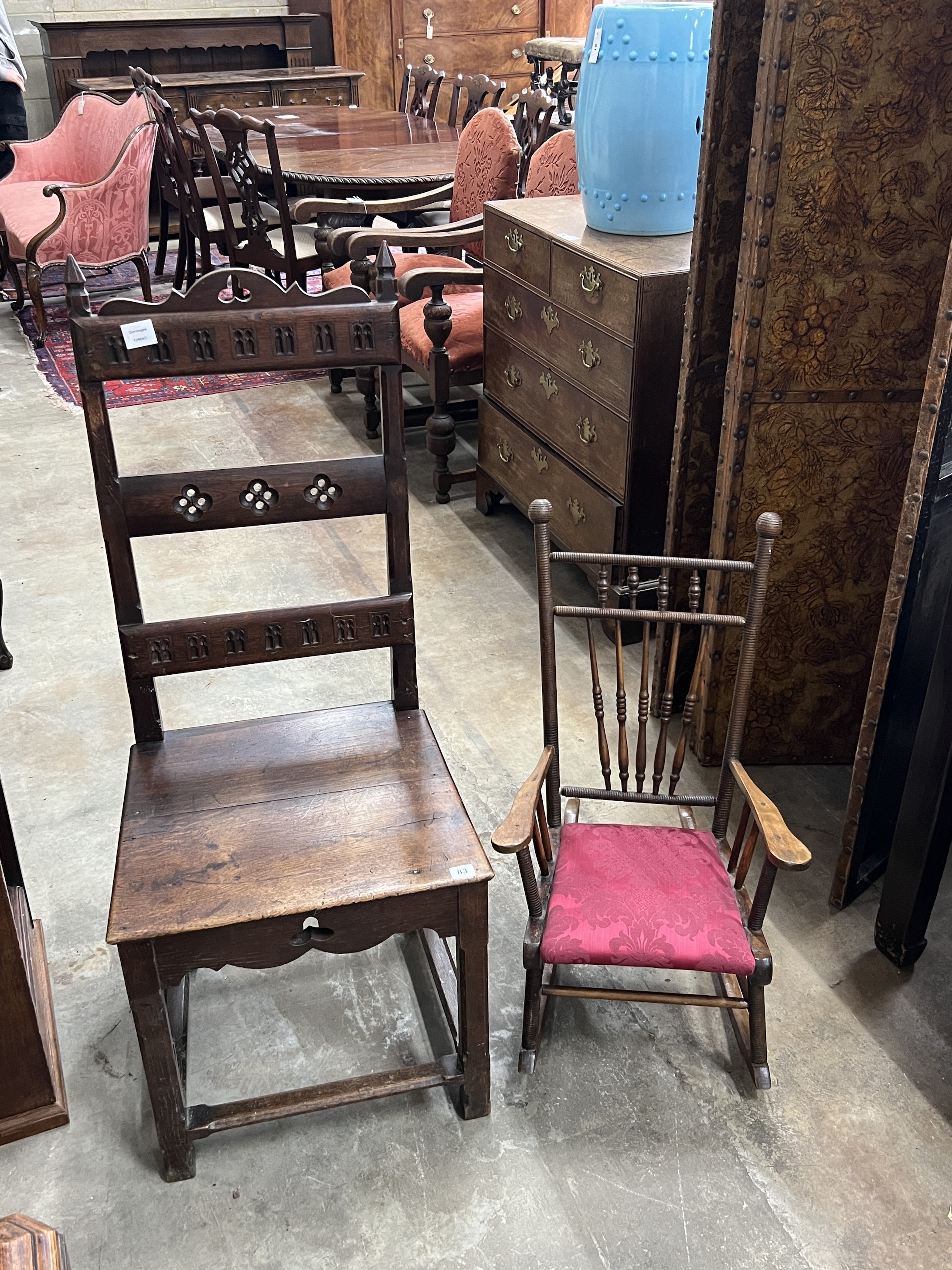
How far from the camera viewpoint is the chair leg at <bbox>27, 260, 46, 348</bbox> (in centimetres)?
552

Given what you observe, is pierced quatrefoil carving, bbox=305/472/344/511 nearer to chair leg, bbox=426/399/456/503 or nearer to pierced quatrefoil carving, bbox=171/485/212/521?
pierced quatrefoil carving, bbox=171/485/212/521

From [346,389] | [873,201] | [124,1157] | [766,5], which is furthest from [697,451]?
[346,389]

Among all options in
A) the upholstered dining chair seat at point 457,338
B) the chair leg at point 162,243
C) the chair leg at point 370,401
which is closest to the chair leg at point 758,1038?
the upholstered dining chair seat at point 457,338

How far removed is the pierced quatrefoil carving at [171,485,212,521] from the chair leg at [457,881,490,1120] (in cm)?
73

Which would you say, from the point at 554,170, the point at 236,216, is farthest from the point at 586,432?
the point at 236,216

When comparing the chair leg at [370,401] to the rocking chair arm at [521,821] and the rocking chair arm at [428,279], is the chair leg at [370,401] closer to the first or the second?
the rocking chair arm at [428,279]

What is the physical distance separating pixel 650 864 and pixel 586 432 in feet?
4.98

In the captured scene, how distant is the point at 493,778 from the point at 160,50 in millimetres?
7165

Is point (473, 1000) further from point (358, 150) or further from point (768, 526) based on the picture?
point (358, 150)

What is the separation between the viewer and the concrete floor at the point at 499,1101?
1629mm

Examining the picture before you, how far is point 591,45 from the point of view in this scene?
Answer: 2.83 metres

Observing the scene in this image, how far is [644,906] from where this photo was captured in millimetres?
1768

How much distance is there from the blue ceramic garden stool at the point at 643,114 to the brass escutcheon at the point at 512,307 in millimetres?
377

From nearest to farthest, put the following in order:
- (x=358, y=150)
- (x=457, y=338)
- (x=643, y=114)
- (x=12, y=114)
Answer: (x=643, y=114)
(x=457, y=338)
(x=358, y=150)
(x=12, y=114)
